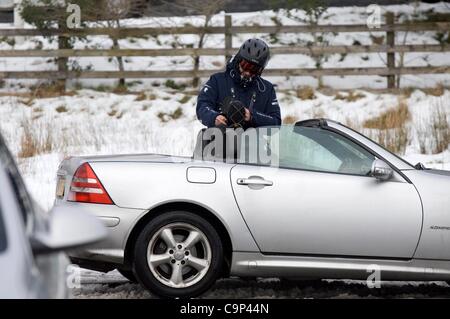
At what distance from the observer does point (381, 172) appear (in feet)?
25.3

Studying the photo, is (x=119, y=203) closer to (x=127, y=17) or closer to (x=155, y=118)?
(x=155, y=118)

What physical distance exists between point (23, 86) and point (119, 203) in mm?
17348

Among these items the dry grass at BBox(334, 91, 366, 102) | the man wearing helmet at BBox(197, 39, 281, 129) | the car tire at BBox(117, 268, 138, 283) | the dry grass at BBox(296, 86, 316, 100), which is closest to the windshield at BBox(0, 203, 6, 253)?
the car tire at BBox(117, 268, 138, 283)

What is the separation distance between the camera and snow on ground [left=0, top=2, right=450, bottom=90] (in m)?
25.0

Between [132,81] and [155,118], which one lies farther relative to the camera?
[132,81]

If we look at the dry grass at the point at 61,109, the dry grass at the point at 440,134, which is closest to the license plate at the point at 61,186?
the dry grass at the point at 440,134

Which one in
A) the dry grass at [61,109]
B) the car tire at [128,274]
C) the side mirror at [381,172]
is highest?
the side mirror at [381,172]

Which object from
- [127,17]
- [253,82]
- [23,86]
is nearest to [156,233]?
[253,82]

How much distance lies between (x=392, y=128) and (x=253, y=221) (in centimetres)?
962

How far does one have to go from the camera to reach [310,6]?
84.4 ft

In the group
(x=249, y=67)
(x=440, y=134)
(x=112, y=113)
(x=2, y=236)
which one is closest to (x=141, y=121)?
(x=112, y=113)

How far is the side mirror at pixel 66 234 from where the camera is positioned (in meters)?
3.54

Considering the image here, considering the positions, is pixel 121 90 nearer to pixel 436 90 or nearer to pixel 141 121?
pixel 141 121

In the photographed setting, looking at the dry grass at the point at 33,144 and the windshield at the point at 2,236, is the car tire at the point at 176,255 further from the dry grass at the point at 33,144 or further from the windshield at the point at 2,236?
the dry grass at the point at 33,144
